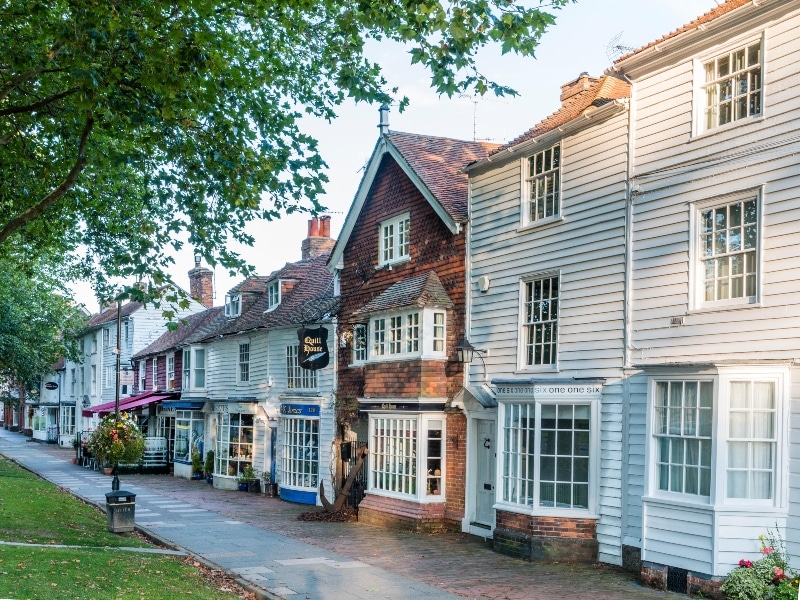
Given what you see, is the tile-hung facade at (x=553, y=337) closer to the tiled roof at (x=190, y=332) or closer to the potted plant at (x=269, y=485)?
the potted plant at (x=269, y=485)

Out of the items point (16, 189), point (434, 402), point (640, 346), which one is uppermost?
point (16, 189)

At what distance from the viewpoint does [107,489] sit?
30.6 metres

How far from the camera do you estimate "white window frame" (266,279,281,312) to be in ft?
108

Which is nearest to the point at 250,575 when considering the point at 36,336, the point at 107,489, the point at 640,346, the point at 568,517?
the point at 568,517

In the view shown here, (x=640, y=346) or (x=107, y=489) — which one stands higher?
(x=640, y=346)

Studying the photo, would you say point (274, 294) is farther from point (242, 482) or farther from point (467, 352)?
point (467, 352)

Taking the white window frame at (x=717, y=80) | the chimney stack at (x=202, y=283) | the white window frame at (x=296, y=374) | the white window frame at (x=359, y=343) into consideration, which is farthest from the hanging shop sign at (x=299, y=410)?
the chimney stack at (x=202, y=283)

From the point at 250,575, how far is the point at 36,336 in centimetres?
3144

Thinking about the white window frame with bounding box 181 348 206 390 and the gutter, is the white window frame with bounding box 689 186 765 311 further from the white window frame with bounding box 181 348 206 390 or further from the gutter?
the white window frame with bounding box 181 348 206 390

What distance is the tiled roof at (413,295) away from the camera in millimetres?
20719

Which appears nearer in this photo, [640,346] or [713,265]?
[713,265]

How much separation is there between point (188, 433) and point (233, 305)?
19.7 ft

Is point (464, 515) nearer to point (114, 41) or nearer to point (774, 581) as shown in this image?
point (774, 581)

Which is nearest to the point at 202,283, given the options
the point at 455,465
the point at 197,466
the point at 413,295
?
the point at 197,466
